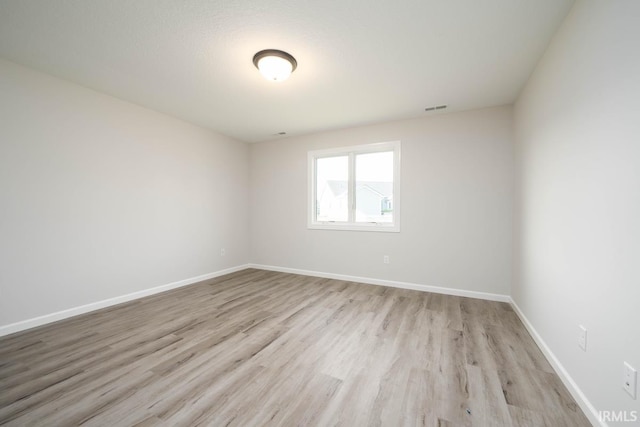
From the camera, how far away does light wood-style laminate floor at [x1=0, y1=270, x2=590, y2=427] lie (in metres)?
1.42

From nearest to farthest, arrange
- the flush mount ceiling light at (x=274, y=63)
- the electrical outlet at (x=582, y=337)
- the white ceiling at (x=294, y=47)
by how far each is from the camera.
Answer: the electrical outlet at (x=582, y=337) → the white ceiling at (x=294, y=47) → the flush mount ceiling light at (x=274, y=63)

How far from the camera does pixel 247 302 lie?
3223 mm

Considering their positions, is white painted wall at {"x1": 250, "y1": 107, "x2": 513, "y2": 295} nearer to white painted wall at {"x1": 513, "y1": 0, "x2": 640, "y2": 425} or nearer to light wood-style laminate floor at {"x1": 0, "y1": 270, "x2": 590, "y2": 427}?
light wood-style laminate floor at {"x1": 0, "y1": 270, "x2": 590, "y2": 427}

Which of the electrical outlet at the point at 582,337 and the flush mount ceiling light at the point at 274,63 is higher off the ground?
the flush mount ceiling light at the point at 274,63

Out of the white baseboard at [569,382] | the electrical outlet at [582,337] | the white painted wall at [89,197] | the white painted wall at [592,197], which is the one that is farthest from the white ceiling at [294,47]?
the white baseboard at [569,382]

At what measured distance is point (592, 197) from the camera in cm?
141

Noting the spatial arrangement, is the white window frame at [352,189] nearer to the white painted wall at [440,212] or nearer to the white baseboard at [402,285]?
the white painted wall at [440,212]

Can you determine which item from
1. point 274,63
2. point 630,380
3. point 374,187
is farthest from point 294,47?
point 630,380

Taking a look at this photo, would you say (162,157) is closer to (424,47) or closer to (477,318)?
(424,47)

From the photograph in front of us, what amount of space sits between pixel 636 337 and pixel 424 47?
7.53 feet

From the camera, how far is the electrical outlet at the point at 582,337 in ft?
4.81

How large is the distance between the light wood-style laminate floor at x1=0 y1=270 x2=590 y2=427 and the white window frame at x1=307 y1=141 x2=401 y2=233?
4.50ft

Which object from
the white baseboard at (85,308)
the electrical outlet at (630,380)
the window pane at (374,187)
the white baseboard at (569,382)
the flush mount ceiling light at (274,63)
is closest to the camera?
the electrical outlet at (630,380)

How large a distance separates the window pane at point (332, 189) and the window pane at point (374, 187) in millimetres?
227
